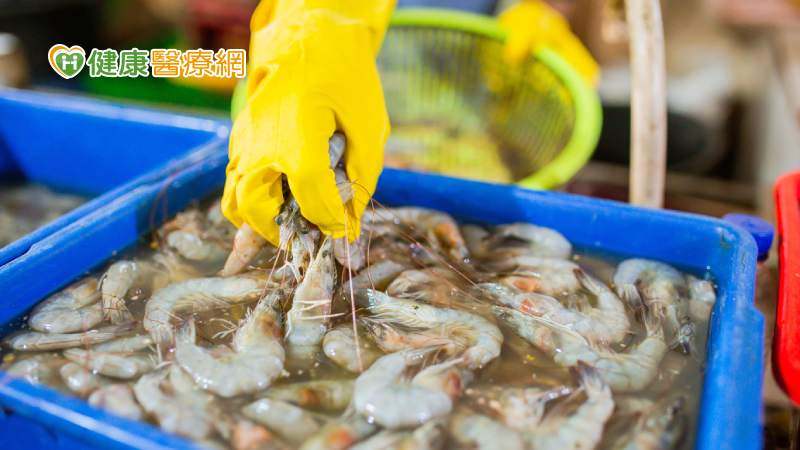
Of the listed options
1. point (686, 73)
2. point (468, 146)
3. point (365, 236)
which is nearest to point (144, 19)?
point (468, 146)

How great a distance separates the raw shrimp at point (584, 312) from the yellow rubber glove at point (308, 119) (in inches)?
13.5

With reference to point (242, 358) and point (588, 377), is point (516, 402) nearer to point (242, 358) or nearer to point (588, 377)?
point (588, 377)

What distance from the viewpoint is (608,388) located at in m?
1.10

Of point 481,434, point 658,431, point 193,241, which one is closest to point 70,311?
point 193,241

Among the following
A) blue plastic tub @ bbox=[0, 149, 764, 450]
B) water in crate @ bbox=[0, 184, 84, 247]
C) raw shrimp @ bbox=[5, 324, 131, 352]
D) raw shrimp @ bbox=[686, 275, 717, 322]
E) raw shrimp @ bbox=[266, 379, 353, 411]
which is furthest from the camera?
water in crate @ bbox=[0, 184, 84, 247]

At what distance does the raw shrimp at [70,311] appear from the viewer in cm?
125

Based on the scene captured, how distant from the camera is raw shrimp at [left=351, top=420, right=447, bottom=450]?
0.97 metres

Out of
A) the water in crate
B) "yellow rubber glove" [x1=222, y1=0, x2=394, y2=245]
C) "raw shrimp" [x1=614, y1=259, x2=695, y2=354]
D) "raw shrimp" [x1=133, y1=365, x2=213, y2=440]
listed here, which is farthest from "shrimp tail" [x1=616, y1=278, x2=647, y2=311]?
the water in crate

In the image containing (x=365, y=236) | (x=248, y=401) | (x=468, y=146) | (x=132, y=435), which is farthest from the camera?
(x=468, y=146)

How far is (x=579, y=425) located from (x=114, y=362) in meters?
0.79

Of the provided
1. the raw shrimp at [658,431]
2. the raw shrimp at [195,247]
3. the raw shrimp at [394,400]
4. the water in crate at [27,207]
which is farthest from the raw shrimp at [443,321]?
the water in crate at [27,207]

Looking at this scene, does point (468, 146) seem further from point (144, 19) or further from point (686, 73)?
point (144, 19)

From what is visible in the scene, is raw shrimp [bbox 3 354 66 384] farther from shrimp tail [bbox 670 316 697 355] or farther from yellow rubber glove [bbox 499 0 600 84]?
yellow rubber glove [bbox 499 0 600 84]

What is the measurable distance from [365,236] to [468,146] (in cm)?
102
